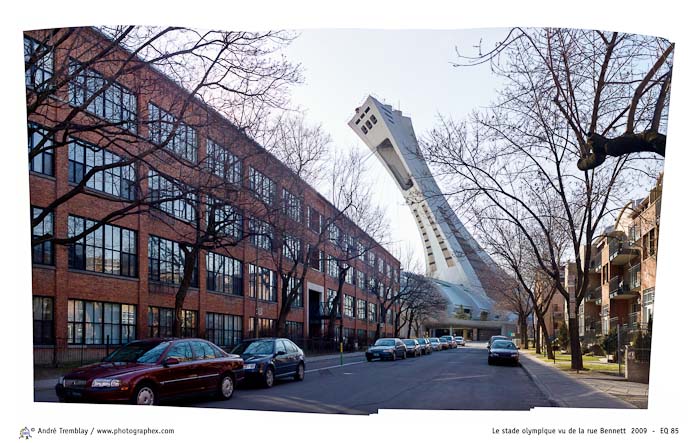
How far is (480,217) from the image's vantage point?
85.8ft

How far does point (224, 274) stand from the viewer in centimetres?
2842

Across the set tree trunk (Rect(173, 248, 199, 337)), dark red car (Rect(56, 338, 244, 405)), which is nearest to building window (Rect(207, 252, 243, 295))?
tree trunk (Rect(173, 248, 199, 337))

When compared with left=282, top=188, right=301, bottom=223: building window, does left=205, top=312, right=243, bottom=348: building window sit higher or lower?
lower

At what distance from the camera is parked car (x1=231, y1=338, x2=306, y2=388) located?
1931 centimetres

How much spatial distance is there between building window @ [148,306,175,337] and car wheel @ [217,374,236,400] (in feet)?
46.5

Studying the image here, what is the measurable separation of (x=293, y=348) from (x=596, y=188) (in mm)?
11795

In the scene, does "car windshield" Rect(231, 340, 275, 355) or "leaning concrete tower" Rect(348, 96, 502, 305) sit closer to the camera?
"leaning concrete tower" Rect(348, 96, 502, 305)

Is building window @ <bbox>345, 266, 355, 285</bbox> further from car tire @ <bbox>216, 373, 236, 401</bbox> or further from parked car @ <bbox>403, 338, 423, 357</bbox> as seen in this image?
car tire @ <bbox>216, 373, 236, 401</bbox>

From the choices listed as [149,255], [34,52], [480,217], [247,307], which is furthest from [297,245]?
[34,52]

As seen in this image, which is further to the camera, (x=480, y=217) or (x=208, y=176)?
(x=480, y=217)

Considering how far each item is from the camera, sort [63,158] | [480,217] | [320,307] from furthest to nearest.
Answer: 1. [320,307]
2. [480,217]
3. [63,158]

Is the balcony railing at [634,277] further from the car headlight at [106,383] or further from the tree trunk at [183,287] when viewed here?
the car headlight at [106,383]

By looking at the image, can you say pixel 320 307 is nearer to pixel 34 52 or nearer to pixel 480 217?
pixel 480 217

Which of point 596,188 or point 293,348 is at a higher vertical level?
point 596,188
